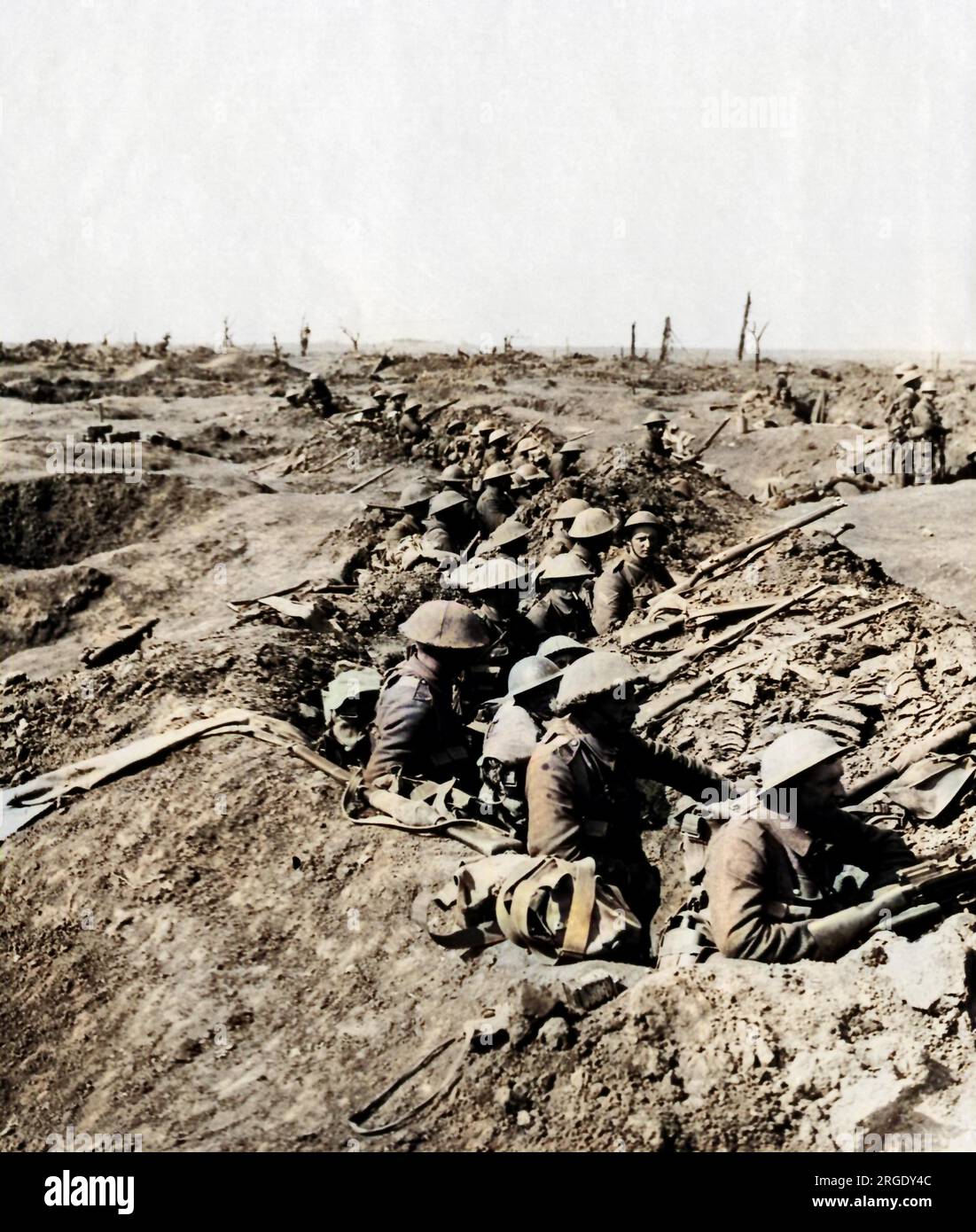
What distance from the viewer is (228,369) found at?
34.8 meters

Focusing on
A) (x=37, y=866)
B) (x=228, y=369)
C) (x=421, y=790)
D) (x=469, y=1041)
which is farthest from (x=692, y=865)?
(x=228, y=369)

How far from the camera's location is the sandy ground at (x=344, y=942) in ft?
12.2

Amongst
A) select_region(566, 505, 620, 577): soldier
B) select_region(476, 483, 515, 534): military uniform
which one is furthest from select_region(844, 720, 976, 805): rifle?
select_region(476, 483, 515, 534): military uniform

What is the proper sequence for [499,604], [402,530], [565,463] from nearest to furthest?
[499,604] < [402,530] < [565,463]

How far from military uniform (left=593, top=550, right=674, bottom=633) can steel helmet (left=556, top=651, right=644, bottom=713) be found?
4031 mm

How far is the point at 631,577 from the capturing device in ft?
32.1

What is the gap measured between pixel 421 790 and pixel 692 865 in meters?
1.92

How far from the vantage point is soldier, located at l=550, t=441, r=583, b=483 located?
13.9m

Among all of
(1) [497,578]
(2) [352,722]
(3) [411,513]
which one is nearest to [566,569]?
(1) [497,578]

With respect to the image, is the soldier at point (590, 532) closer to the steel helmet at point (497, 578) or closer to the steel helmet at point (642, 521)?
the steel helmet at point (642, 521)

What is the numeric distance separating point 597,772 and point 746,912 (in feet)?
4.34

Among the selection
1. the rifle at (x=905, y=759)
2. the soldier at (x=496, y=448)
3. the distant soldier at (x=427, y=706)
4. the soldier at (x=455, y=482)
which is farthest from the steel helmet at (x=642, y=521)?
the soldier at (x=496, y=448)

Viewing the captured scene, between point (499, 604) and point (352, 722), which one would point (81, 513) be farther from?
point (352, 722)

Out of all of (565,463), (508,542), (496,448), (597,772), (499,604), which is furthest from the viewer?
(496,448)
